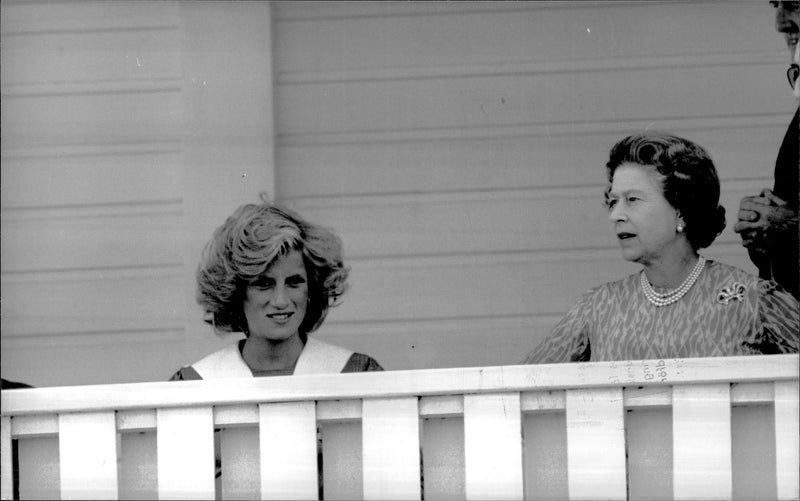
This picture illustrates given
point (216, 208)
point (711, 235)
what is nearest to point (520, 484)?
point (711, 235)

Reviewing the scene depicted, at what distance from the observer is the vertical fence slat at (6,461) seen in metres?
3.26

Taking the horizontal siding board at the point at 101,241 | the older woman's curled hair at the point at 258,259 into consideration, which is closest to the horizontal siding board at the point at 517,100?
the older woman's curled hair at the point at 258,259

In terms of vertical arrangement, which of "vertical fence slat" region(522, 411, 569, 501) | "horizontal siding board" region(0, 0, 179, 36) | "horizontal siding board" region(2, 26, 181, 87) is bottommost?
"vertical fence slat" region(522, 411, 569, 501)

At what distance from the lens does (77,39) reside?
3.95 meters

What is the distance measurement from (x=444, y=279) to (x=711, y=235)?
2.68 ft

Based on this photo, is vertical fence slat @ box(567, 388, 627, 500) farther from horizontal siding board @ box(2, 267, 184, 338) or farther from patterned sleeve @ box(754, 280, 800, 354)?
horizontal siding board @ box(2, 267, 184, 338)

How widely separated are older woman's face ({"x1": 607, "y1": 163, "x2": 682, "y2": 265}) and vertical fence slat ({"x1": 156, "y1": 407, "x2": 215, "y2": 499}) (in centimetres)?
136

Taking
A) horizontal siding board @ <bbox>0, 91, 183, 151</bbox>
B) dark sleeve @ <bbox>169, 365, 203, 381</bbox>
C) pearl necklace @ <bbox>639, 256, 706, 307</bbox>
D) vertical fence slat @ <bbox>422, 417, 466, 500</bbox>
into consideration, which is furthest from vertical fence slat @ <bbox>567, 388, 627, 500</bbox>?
horizontal siding board @ <bbox>0, 91, 183, 151</bbox>

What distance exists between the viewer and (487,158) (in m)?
4.02

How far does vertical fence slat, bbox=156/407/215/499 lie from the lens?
10.8ft

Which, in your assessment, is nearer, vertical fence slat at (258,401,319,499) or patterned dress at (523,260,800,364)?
vertical fence slat at (258,401,319,499)

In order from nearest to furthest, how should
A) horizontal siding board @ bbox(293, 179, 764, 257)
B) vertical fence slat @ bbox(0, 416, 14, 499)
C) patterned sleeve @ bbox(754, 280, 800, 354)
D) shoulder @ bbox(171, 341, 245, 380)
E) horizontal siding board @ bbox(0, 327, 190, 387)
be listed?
vertical fence slat @ bbox(0, 416, 14, 499) < patterned sleeve @ bbox(754, 280, 800, 354) < shoulder @ bbox(171, 341, 245, 380) < horizontal siding board @ bbox(0, 327, 190, 387) < horizontal siding board @ bbox(293, 179, 764, 257)

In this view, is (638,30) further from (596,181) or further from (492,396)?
(492,396)

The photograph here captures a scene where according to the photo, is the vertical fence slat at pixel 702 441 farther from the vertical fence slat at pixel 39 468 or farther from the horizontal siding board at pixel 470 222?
the vertical fence slat at pixel 39 468
